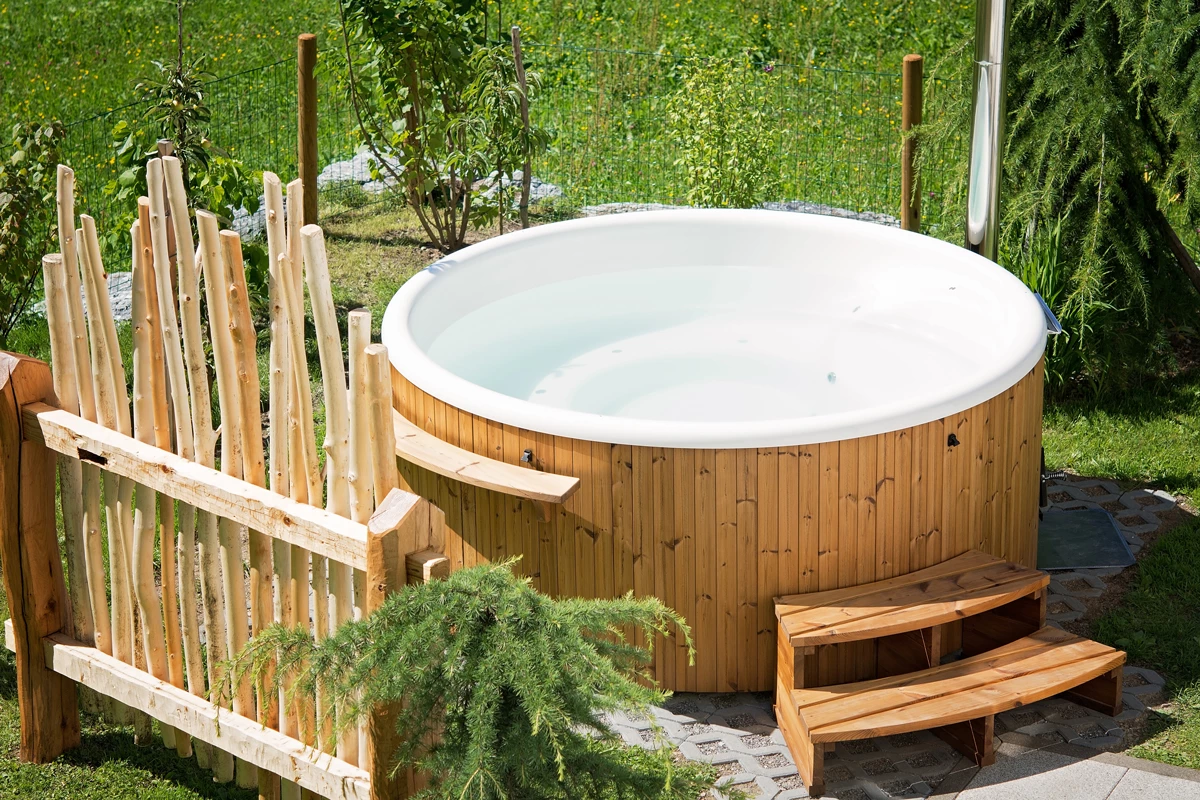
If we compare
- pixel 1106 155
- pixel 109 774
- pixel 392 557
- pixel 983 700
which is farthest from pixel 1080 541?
pixel 109 774

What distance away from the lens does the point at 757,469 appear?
3.80 metres

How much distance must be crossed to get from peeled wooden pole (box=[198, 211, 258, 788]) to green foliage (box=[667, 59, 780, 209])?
12.9 ft

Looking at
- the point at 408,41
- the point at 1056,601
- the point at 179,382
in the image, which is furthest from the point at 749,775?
the point at 408,41

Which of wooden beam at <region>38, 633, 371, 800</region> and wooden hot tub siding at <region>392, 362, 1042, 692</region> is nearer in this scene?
wooden beam at <region>38, 633, 371, 800</region>

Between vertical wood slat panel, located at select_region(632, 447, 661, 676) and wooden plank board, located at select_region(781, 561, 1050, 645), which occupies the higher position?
vertical wood slat panel, located at select_region(632, 447, 661, 676)

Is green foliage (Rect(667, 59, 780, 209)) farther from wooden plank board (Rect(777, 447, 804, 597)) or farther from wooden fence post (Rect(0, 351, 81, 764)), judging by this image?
wooden fence post (Rect(0, 351, 81, 764))

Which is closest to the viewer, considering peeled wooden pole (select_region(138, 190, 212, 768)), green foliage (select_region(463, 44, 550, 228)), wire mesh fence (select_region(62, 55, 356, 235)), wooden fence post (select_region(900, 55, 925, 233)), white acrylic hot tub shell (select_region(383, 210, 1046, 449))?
peeled wooden pole (select_region(138, 190, 212, 768))

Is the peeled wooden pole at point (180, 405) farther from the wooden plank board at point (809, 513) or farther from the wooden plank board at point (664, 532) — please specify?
the wooden plank board at point (809, 513)

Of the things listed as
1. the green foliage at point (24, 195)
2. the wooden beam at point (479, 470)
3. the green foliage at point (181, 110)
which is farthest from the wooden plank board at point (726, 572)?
the green foliage at point (24, 195)

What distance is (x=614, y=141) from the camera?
8.55 meters

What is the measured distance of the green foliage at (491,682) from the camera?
2.56 meters

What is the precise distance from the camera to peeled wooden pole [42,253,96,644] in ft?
11.3

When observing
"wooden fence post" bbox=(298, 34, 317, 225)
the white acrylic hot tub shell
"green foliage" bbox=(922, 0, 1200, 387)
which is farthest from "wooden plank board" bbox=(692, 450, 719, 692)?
"wooden fence post" bbox=(298, 34, 317, 225)

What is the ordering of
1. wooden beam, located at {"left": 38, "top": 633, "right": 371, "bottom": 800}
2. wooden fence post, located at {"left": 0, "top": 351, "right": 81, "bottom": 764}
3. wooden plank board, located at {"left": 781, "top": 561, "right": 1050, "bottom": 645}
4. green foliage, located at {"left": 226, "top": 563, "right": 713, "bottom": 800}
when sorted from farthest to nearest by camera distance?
wooden plank board, located at {"left": 781, "top": 561, "right": 1050, "bottom": 645}
wooden fence post, located at {"left": 0, "top": 351, "right": 81, "bottom": 764}
wooden beam, located at {"left": 38, "top": 633, "right": 371, "bottom": 800}
green foliage, located at {"left": 226, "top": 563, "right": 713, "bottom": 800}
